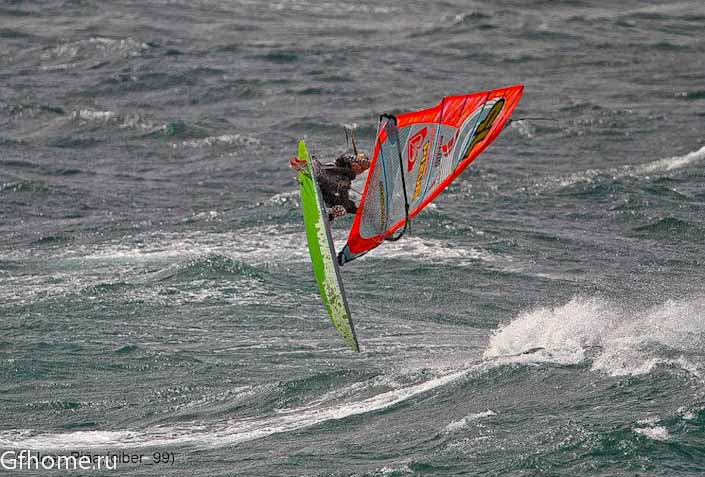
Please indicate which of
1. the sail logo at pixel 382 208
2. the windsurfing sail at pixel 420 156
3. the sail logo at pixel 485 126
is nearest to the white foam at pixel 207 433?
the windsurfing sail at pixel 420 156

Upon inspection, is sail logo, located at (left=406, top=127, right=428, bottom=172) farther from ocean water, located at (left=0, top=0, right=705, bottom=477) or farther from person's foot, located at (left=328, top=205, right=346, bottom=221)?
ocean water, located at (left=0, top=0, right=705, bottom=477)

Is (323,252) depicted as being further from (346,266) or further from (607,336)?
(346,266)

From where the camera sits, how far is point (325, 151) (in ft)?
131

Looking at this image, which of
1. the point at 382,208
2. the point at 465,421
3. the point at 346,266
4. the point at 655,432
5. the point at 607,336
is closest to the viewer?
the point at 382,208

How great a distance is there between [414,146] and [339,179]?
115 cm

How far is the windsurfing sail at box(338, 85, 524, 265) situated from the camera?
685 inches

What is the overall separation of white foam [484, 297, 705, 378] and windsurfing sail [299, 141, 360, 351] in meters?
6.61

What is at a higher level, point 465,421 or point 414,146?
point 414,146

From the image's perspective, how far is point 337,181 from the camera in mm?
17938

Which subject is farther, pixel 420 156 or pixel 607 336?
pixel 607 336

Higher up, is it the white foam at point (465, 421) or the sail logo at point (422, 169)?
the sail logo at point (422, 169)

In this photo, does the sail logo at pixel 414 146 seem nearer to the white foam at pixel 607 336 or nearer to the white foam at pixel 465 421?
the white foam at pixel 465 421

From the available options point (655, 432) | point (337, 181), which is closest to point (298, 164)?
point (337, 181)

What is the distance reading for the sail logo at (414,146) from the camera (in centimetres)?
1783
